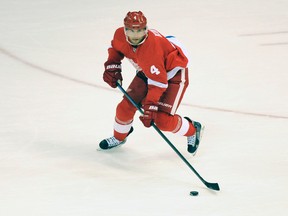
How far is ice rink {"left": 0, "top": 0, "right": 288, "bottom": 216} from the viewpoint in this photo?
406 cm

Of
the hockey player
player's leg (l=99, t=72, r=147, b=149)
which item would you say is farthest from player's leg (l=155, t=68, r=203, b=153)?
player's leg (l=99, t=72, r=147, b=149)

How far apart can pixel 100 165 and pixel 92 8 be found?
3842 mm

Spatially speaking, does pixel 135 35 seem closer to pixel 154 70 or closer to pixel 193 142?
pixel 154 70

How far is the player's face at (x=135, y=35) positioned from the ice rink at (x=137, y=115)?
769 mm

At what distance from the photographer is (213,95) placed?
5.84 meters

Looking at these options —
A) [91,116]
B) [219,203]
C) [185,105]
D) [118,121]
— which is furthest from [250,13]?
[219,203]

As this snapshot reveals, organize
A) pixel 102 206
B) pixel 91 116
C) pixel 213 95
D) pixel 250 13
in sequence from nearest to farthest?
pixel 102 206, pixel 91 116, pixel 213 95, pixel 250 13

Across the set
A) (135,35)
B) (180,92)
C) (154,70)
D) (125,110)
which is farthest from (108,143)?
(135,35)

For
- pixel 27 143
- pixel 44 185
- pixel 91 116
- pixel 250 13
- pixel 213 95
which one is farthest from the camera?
pixel 250 13

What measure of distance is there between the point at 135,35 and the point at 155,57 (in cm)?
17

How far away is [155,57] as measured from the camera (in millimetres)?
4258

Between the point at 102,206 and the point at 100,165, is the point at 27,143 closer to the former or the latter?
the point at 100,165

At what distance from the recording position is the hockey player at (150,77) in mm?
4266

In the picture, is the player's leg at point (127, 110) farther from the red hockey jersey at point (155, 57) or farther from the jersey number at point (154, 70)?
the jersey number at point (154, 70)
